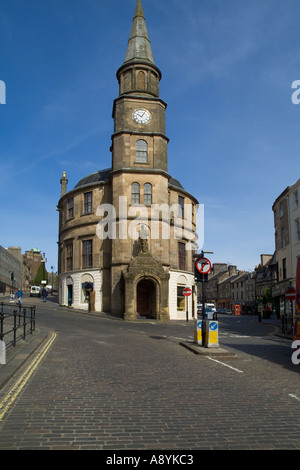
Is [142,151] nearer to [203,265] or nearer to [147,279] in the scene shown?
[147,279]

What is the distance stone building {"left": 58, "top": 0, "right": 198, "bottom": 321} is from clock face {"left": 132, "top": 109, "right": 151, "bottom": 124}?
0.09 meters

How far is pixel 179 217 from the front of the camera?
1646 inches

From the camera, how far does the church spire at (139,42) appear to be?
4081 cm

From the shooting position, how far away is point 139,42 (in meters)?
41.6

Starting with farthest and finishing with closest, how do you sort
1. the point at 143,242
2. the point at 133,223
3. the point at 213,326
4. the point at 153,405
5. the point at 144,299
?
1. the point at 144,299
2. the point at 133,223
3. the point at 143,242
4. the point at 213,326
5. the point at 153,405

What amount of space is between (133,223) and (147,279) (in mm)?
5311

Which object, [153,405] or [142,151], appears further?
[142,151]

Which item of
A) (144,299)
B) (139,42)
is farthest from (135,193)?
(139,42)

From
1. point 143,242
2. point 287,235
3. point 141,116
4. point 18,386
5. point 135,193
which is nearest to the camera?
point 18,386

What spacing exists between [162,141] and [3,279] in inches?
2182

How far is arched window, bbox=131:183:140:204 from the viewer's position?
36562 mm

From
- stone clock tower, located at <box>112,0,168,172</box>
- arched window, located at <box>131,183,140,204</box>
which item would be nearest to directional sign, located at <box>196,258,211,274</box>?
arched window, located at <box>131,183,140,204</box>

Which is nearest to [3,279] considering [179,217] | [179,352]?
[179,217]
